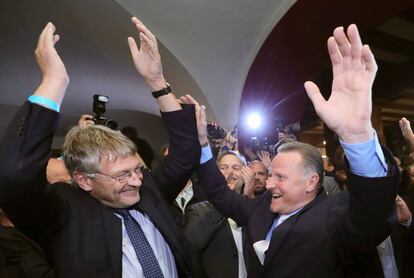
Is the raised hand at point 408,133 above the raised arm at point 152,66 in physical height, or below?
below

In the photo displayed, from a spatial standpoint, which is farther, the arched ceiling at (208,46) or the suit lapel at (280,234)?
the arched ceiling at (208,46)

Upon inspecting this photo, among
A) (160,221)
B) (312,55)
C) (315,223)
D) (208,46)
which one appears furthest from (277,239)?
(208,46)

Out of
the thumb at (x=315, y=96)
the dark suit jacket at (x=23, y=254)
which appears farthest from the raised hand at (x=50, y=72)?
the thumb at (x=315, y=96)

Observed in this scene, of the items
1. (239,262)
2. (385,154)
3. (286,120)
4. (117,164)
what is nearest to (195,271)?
(117,164)

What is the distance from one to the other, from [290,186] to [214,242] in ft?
1.70

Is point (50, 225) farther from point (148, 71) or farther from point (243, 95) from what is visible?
point (243, 95)

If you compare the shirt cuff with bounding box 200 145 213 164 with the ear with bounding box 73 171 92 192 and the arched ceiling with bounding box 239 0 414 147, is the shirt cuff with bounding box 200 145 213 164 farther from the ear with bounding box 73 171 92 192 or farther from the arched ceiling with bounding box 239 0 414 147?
the arched ceiling with bounding box 239 0 414 147

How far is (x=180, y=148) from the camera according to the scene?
110 cm

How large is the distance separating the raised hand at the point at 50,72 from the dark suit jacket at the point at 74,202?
0.17ft

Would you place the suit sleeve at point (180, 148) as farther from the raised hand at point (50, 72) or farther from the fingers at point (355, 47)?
the fingers at point (355, 47)

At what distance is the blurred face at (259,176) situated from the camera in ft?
7.07

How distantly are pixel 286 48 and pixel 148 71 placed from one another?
364 cm

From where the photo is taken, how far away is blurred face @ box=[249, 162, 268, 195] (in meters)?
2.16

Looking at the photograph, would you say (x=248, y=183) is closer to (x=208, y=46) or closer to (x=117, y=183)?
(x=117, y=183)
